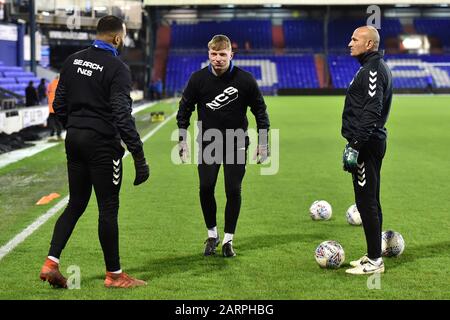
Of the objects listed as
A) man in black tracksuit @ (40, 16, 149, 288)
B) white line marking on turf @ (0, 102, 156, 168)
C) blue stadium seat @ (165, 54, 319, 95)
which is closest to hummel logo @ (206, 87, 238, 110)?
man in black tracksuit @ (40, 16, 149, 288)

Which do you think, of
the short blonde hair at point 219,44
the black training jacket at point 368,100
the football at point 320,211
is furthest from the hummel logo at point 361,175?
the football at point 320,211

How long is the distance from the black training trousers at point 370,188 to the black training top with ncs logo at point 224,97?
A: 125cm

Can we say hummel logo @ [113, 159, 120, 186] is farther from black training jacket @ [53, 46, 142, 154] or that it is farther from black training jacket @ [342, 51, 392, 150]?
black training jacket @ [342, 51, 392, 150]

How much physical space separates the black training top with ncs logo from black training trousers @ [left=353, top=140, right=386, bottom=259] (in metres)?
1.25

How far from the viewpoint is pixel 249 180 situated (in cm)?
1377

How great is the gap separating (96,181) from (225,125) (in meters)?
1.78

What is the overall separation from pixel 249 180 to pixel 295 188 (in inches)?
53.9

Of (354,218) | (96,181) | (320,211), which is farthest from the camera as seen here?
(320,211)

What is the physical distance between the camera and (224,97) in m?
7.46

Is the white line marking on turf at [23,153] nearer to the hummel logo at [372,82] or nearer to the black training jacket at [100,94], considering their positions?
the black training jacket at [100,94]

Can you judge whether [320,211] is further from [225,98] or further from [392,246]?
[225,98]

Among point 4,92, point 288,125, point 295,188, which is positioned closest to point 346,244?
point 295,188

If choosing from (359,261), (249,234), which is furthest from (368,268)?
(249,234)

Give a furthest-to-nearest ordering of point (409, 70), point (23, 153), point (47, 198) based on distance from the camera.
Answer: point (409, 70), point (23, 153), point (47, 198)
